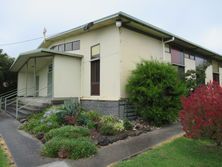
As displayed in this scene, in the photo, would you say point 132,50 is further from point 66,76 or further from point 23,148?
point 23,148

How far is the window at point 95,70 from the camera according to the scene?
11.2 metres

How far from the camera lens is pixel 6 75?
19.5 metres

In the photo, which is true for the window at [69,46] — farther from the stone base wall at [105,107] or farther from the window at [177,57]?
the window at [177,57]

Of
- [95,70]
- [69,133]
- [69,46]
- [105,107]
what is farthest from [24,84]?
[69,133]

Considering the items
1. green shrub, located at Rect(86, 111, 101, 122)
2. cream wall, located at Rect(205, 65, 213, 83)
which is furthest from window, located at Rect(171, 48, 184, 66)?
green shrub, located at Rect(86, 111, 101, 122)

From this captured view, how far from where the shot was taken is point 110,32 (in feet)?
34.5

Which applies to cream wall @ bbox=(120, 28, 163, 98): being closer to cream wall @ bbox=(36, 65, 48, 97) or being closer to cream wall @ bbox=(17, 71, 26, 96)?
cream wall @ bbox=(36, 65, 48, 97)

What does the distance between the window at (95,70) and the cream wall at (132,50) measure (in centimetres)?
171

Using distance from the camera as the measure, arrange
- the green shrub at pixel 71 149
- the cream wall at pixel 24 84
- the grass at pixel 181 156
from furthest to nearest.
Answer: the cream wall at pixel 24 84 → the green shrub at pixel 71 149 → the grass at pixel 181 156

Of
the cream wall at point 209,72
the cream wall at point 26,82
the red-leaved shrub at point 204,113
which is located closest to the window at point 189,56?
the cream wall at point 209,72

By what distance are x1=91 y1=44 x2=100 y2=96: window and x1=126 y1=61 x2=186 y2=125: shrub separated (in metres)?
2.11

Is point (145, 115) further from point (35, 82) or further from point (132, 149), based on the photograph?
point (35, 82)

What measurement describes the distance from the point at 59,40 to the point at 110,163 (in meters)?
11.1

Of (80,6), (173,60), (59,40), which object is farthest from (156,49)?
(59,40)
